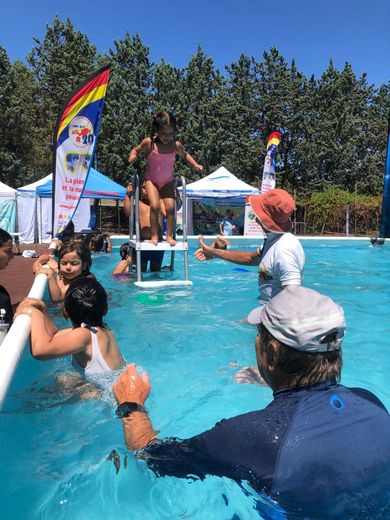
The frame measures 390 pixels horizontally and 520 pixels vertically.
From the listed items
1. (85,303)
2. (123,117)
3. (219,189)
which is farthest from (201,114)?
(85,303)

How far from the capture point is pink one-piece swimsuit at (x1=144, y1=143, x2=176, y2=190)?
683 centimetres

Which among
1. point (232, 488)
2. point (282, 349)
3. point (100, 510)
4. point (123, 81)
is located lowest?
point (100, 510)

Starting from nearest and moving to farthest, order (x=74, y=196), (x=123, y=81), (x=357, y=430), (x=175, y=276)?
(x=357, y=430) → (x=74, y=196) → (x=175, y=276) → (x=123, y=81)

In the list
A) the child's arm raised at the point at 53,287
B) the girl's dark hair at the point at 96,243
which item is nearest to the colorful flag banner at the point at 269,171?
the girl's dark hair at the point at 96,243

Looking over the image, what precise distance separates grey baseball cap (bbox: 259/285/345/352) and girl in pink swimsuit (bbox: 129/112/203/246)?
5.45 metres

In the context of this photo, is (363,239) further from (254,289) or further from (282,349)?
(282,349)

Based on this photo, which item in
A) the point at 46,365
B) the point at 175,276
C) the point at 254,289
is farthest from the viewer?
the point at 175,276

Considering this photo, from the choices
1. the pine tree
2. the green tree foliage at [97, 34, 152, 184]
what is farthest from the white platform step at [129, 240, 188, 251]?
the pine tree

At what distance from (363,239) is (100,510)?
58.4 feet

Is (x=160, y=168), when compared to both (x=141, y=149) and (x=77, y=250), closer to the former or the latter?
(x=141, y=149)

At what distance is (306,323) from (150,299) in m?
5.45

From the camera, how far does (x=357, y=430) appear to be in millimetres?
1272

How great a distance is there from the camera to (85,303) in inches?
114

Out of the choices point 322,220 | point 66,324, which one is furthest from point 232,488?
point 322,220
